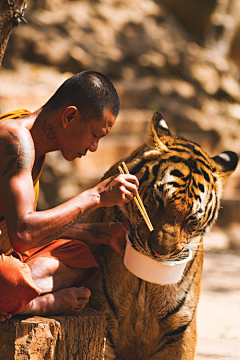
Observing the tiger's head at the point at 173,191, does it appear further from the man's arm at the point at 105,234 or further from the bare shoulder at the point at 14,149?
the bare shoulder at the point at 14,149

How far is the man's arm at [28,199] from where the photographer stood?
2.15 m

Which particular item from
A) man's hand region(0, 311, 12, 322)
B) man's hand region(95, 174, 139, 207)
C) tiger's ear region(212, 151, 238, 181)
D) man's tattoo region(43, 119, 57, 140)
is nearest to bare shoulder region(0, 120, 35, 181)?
man's tattoo region(43, 119, 57, 140)

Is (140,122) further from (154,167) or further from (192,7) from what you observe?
(154,167)

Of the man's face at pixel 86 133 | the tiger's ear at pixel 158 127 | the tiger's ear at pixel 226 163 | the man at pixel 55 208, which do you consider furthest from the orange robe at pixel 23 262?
the tiger's ear at pixel 226 163

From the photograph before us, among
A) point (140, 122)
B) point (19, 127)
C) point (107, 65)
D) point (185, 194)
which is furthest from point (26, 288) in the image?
point (107, 65)

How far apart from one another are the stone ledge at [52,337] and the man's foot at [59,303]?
45 millimetres

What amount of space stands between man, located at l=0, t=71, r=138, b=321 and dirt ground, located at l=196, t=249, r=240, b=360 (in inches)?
70.7

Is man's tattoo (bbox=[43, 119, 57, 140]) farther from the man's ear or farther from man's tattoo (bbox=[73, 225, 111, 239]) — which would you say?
man's tattoo (bbox=[73, 225, 111, 239])

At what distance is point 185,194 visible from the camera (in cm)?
277

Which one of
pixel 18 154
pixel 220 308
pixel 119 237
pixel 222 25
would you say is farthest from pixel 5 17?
pixel 222 25

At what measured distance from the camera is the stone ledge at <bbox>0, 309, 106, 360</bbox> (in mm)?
2275

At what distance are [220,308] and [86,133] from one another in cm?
364

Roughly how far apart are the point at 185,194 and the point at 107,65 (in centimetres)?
783

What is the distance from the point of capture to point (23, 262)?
2643 millimetres
